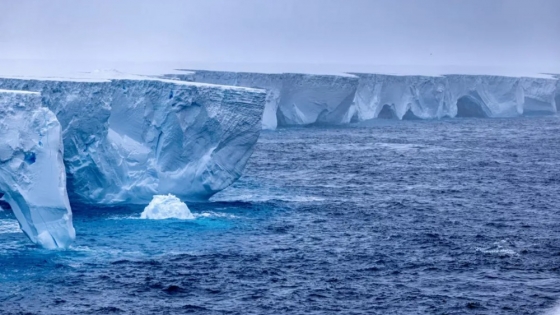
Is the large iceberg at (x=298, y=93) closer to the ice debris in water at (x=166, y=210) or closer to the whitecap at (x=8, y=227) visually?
the ice debris in water at (x=166, y=210)

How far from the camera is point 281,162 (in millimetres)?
28062

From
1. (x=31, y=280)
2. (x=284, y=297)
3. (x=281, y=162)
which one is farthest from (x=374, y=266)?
(x=281, y=162)

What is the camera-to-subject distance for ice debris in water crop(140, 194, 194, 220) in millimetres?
18172

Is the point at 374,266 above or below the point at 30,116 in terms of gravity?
below

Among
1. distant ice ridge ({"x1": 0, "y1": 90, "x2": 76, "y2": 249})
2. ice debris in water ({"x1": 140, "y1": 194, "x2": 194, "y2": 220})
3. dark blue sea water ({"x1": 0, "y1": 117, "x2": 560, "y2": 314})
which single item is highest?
distant ice ridge ({"x1": 0, "y1": 90, "x2": 76, "y2": 249})

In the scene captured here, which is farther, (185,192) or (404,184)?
(404,184)

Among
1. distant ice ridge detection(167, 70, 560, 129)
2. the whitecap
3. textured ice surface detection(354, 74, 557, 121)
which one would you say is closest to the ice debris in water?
the whitecap

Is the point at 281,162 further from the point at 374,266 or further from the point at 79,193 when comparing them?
the point at 374,266

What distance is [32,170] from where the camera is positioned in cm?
1474

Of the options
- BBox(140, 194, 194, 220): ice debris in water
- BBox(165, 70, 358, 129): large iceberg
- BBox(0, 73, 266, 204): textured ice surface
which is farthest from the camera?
BBox(165, 70, 358, 129): large iceberg

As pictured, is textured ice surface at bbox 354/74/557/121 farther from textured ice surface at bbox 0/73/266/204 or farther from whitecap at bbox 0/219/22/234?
whitecap at bbox 0/219/22/234

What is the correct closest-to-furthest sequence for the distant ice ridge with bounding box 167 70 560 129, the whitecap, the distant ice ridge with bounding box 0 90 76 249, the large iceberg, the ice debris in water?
the distant ice ridge with bounding box 0 90 76 249, the whitecap, the ice debris in water, the large iceberg, the distant ice ridge with bounding box 167 70 560 129

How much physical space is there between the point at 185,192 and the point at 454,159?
12476 mm

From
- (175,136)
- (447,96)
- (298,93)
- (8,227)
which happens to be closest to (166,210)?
(175,136)
